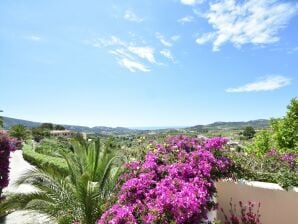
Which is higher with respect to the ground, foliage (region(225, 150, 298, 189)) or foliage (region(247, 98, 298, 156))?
foliage (region(247, 98, 298, 156))

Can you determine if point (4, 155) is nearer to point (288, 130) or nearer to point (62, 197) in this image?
point (62, 197)

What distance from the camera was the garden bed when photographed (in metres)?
4.81

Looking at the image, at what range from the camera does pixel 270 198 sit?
4961 mm

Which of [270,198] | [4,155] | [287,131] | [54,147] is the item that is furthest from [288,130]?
[54,147]

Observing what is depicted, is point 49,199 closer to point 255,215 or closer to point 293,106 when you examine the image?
point 255,215

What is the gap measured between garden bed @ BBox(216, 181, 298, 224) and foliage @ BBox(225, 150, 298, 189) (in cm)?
11

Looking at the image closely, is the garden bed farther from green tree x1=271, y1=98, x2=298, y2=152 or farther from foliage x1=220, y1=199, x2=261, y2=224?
green tree x1=271, y1=98, x2=298, y2=152

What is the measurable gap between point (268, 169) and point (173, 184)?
6.32 ft

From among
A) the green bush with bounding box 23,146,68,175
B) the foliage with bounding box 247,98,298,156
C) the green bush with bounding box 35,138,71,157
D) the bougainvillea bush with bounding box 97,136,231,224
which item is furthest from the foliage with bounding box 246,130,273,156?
the green bush with bounding box 23,146,68,175

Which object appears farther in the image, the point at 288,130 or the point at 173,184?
the point at 288,130

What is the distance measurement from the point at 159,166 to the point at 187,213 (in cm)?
117

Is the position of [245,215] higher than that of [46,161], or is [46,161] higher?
[245,215]

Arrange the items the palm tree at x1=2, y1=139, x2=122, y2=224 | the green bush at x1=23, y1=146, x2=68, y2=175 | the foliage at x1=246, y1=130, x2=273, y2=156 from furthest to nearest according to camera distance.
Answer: the green bush at x1=23, y1=146, x2=68, y2=175 → the foliage at x1=246, y1=130, x2=273, y2=156 → the palm tree at x1=2, y1=139, x2=122, y2=224

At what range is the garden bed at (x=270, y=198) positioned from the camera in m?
4.81
